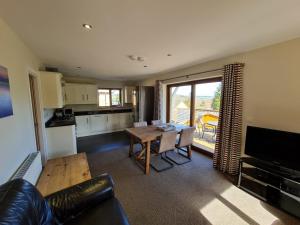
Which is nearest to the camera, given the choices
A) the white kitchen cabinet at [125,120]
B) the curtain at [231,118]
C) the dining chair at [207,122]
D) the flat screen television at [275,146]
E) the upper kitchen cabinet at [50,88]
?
the flat screen television at [275,146]

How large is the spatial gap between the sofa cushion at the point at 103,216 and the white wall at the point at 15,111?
852 millimetres

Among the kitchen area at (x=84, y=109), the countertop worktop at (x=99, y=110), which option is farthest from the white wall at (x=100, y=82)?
the countertop worktop at (x=99, y=110)

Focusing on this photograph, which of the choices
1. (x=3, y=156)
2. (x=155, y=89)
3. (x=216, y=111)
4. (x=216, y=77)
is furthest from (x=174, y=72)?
(x=3, y=156)

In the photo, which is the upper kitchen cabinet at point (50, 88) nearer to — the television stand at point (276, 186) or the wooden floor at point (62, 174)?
the wooden floor at point (62, 174)

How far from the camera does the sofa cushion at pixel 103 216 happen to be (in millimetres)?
1130

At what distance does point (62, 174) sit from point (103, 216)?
1236 mm

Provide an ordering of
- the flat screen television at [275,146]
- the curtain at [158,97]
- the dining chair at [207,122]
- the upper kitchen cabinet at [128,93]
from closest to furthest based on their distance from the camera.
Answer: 1. the flat screen television at [275,146]
2. the dining chair at [207,122]
3. the curtain at [158,97]
4. the upper kitchen cabinet at [128,93]

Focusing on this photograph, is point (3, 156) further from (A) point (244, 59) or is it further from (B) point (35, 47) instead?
(A) point (244, 59)

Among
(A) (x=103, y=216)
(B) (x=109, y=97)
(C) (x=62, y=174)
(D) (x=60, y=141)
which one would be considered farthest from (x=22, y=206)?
(B) (x=109, y=97)

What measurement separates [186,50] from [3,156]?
280 cm

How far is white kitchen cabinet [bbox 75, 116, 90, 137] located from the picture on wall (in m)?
3.75

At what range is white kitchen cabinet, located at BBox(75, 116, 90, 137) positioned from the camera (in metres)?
5.03

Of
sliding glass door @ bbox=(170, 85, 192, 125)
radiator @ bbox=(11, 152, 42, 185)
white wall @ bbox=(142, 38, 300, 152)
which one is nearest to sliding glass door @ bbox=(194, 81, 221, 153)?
sliding glass door @ bbox=(170, 85, 192, 125)

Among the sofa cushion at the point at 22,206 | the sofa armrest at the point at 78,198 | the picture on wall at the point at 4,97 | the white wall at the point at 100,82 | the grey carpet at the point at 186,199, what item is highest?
the white wall at the point at 100,82
